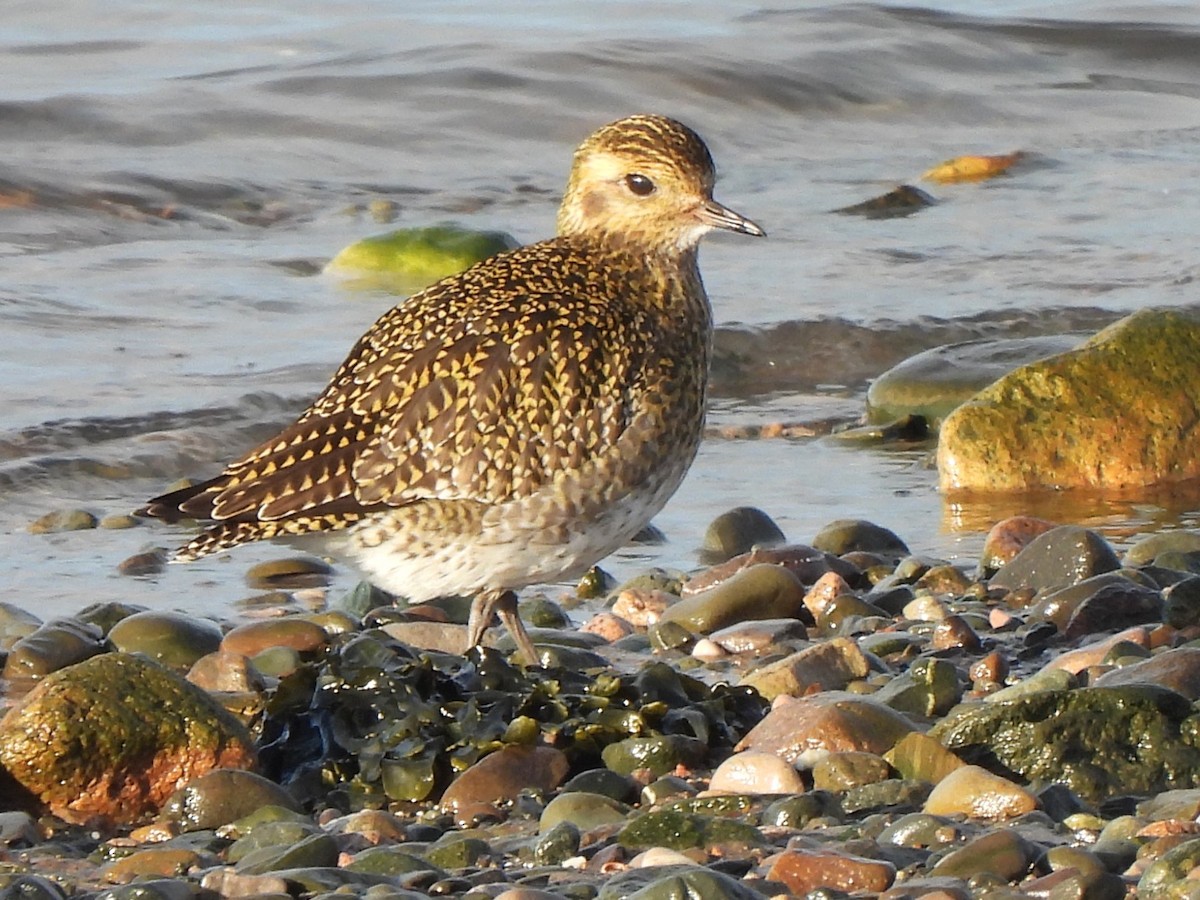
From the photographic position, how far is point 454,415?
18.0 feet

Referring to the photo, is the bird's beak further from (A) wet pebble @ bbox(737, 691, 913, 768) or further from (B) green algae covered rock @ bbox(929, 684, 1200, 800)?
(B) green algae covered rock @ bbox(929, 684, 1200, 800)

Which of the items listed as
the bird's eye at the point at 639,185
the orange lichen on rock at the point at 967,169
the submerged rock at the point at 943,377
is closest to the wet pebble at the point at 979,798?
the bird's eye at the point at 639,185

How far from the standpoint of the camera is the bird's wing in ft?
17.8

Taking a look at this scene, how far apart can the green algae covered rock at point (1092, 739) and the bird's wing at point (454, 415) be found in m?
1.36

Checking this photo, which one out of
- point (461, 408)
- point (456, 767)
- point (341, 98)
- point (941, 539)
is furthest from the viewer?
point (341, 98)

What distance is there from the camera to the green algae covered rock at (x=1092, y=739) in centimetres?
454

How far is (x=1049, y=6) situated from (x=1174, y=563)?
13.7 meters

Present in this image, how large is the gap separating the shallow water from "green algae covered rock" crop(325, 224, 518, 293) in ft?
0.71

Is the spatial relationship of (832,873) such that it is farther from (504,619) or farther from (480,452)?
(504,619)

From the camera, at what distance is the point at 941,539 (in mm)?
7355

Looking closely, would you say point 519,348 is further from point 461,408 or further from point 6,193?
point 6,193

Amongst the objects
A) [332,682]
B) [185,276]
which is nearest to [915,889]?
[332,682]

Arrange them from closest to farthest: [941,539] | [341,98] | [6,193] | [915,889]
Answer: [915,889], [941,539], [6,193], [341,98]

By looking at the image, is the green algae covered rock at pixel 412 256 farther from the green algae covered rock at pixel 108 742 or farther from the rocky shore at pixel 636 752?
the green algae covered rock at pixel 108 742
